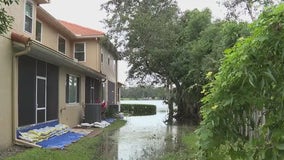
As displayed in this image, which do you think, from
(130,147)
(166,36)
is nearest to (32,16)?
(130,147)

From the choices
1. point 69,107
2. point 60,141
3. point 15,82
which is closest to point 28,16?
point 15,82

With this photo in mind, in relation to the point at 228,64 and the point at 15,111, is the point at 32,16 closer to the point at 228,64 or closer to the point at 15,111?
the point at 15,111

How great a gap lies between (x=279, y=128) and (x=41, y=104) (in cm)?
1289

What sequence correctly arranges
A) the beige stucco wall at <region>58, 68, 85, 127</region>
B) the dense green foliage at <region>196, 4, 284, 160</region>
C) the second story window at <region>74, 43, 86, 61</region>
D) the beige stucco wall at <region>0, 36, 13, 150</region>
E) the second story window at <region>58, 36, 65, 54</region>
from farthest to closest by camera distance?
the second story window at <region>74, 43, 86, 61</region> < the second story window at <region>58, 36, 65, 54</region> < the beige stucco wall at <region>58, 68, 85, 127</region> < the beige stucco wall at <region>0, 36, 13, 150</region> < the dense green foliage at <region>196, 4, 284, 160</region>

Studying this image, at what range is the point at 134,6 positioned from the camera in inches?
1110

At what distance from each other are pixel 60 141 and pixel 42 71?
292 centimetres

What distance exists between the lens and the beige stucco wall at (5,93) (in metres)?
11.0

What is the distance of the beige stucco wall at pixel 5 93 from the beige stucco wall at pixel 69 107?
585cm

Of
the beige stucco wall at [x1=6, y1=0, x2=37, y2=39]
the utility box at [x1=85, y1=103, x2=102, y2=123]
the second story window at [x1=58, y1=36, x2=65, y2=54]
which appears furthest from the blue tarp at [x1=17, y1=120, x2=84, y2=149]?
the second story window at [x1=58, y1=36, x2=65, y2=54]

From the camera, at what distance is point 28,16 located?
14.2m

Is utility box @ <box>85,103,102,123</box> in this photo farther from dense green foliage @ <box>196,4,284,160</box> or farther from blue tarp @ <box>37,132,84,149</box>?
dense green foliage @ <box>196,4,284,160</box>

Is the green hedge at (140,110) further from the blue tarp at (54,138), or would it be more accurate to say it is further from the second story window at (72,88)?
the blue tarp at (54,138)

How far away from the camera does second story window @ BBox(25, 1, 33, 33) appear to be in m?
14.1

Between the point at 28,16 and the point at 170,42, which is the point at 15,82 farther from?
the point at 170,42
